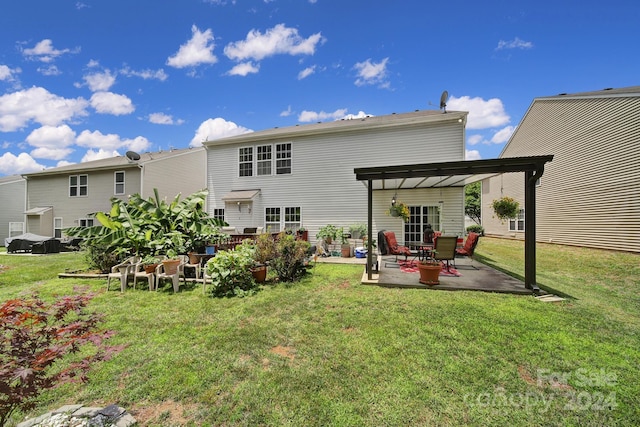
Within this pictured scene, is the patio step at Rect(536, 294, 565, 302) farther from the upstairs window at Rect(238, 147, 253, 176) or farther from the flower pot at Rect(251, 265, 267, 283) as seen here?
the upstairs window at Rect(238, 147, 253, 176)

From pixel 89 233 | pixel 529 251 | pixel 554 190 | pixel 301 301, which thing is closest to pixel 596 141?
pixel 554 190

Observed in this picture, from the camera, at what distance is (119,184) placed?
1588cm

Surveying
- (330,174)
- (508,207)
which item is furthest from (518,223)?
(330,174)

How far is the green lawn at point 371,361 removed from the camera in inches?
96.0

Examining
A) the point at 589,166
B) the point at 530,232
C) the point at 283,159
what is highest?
the point at 283,159

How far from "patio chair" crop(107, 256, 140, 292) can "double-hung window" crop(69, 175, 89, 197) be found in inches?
550

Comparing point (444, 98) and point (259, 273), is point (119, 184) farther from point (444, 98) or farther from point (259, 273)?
point (444, 98)

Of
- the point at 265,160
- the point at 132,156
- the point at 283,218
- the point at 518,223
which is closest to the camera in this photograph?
the point at 283,218

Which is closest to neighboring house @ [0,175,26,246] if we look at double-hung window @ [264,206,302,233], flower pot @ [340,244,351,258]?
double-hung window @ [264,206,302,233]

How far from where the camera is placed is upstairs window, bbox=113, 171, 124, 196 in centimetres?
1582

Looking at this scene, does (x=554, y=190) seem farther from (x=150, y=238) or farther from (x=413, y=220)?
(x=150, y=238)

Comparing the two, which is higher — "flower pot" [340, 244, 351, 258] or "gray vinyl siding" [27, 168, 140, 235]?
"gray vinyl siding" [27, 168, 140, 235]

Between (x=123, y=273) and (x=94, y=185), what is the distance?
46.9 ft

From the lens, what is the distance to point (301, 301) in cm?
547
